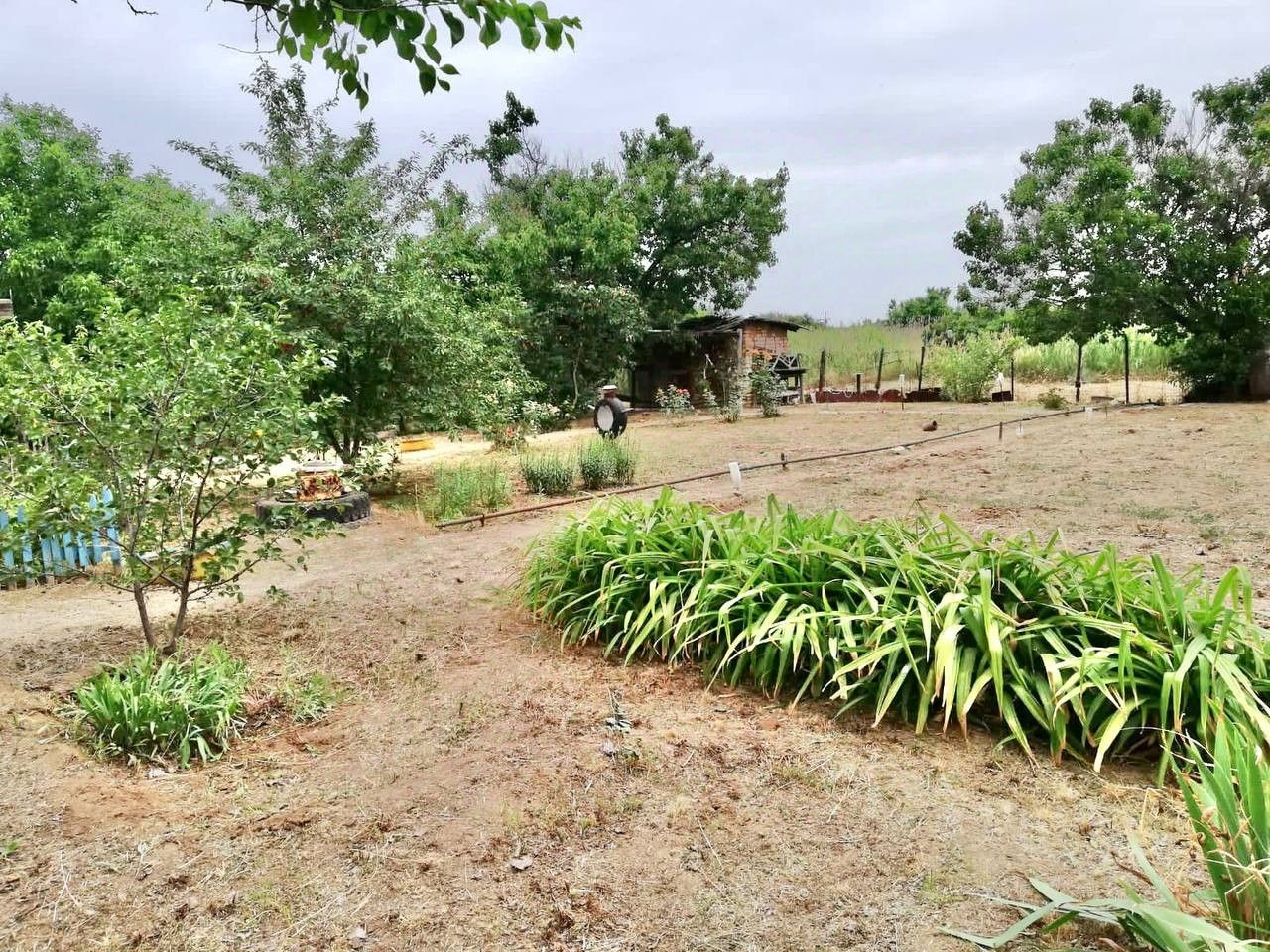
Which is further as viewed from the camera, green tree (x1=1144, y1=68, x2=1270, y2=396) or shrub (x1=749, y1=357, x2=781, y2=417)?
shrub (x1=749, y1=357, x2=781, y2=417)

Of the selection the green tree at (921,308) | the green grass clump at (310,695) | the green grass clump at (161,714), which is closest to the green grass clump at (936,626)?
the green grass clump at (310,695)

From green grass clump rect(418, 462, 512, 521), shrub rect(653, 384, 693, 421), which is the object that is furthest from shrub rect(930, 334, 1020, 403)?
green grass clump rect(418, 462, 512, 521)

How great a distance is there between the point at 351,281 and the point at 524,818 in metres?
6.45

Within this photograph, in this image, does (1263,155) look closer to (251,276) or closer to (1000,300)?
(1000,300)

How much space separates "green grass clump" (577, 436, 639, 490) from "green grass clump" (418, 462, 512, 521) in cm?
82

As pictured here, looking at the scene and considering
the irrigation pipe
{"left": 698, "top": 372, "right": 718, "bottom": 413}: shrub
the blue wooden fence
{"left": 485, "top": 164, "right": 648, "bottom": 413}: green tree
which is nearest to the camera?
the blue wooden fence

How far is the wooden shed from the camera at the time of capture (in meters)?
19.6

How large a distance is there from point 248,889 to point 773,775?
1.38 metres

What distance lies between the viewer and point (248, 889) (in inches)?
73.9

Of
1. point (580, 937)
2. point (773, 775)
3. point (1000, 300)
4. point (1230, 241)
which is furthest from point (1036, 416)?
point (1000, 300)

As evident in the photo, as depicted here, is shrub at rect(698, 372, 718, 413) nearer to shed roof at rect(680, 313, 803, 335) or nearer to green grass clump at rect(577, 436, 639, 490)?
shed roof at rect(680, 313, 803, 335)

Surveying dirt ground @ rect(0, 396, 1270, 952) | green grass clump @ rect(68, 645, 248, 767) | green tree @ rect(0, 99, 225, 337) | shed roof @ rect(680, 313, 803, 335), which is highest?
green tree @ rect(0, 99, 225, 337)

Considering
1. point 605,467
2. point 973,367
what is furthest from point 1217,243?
point 605,467

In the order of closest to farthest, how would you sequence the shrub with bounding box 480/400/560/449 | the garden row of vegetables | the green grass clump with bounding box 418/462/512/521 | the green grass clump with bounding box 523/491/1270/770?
the garden row of vegetables
the green grass clump with bounding box 523/491/1270/770
the green grass clump with bounding box 418/462/512/521
the shrub with bounding box 480/400/560/449
